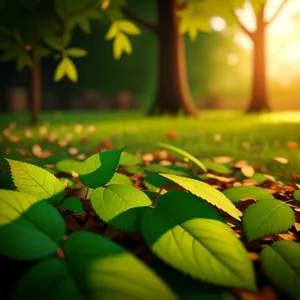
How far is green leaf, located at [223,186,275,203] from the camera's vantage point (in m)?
1.33

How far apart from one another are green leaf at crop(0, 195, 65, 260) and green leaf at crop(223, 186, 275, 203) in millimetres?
738

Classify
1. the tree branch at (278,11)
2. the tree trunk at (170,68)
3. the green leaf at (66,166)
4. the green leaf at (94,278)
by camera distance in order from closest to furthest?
the green leaf at (94,278) < the green leaf at (66,166) < the tree trunk at (170,68) < the tree branch at (278,11)

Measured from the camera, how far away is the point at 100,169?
1.19 m

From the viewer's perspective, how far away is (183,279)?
0.88 meters

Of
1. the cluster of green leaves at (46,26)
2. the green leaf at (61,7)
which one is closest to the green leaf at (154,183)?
the cluster of green leaves at (46,26)

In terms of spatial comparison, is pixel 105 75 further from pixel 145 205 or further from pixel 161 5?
pixel 145 205

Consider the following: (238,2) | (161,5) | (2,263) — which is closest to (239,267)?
(2,263)

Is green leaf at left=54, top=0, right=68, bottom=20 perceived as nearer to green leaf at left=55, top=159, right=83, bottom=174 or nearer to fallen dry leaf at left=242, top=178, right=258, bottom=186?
green leaf at left=55, top=159, right=83, bottom=174

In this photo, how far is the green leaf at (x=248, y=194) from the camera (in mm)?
1334

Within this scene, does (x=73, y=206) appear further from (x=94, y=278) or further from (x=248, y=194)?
(x=248, y=194)

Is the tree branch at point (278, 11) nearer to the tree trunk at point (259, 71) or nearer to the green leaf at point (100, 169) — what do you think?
the tree trunk at point (259, 71)

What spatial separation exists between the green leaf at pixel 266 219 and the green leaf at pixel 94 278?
1.47 ft

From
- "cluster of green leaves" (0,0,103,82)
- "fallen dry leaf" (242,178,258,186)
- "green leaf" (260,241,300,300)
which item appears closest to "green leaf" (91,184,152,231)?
"green leaf" (260,241,300,300)

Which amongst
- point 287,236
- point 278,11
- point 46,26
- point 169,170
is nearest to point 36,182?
point 169,170
